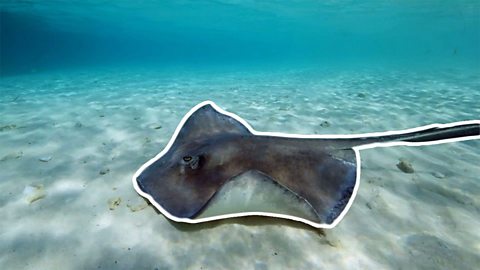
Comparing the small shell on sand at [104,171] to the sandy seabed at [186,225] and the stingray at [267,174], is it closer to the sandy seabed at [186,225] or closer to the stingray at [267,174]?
the sandy seabed at [186,225]

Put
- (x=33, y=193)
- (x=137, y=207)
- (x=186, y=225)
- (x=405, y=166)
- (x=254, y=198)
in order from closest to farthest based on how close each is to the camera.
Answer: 1. (x=254, y=198)
2. (x=186, y=225)
3. (x=137, y=207)
4. (x=33, y=193)
5. (x=405, y=166)

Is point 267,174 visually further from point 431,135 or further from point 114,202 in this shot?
point 114,202

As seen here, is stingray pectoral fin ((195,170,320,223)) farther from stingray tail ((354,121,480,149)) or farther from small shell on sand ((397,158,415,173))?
small shell on sand ((397,158,415,173))

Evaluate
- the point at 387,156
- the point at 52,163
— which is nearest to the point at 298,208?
the point at 387,156

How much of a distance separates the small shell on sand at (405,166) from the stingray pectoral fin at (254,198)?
7.53 ft

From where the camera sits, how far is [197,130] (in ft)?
10.4

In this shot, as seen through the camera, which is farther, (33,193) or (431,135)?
(33,193)

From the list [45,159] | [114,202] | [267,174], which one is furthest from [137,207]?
[45,159]

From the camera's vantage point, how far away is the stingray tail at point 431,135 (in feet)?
7.23

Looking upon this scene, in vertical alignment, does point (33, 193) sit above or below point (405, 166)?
below

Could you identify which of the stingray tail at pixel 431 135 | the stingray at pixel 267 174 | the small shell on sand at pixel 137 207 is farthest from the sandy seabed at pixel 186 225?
the stingray tail at pixel 431 135

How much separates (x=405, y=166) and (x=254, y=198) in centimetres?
266

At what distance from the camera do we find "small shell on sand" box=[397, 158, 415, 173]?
11.7 feet

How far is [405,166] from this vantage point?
364 cm
